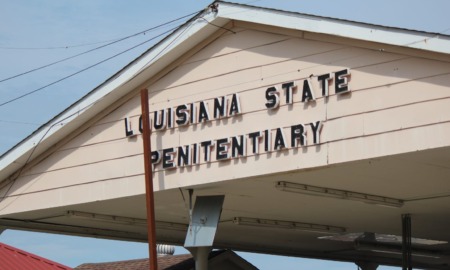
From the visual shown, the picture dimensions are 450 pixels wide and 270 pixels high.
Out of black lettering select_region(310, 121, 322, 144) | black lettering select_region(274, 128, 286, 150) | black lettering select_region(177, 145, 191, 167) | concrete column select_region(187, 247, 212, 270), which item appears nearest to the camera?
black lettering select_region(310, 121, 322, 144)

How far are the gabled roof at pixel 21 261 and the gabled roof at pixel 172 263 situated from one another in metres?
Answer: 2.59

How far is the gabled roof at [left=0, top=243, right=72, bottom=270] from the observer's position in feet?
68.7

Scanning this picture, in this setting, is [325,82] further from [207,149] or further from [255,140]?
[207,149]

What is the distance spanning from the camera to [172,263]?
24078mm

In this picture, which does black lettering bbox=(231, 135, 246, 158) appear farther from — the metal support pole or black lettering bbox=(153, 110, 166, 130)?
the metal support pole

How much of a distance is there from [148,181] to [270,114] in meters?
2.19

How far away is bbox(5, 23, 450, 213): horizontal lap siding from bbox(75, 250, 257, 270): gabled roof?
6.75 m

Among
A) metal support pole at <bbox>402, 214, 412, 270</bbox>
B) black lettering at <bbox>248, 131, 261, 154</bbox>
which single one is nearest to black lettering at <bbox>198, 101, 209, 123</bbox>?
black lettering at <bbox>248, 131, 261, 154</bbox>

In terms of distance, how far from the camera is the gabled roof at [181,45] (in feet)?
42.7

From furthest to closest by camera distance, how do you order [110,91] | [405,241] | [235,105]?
[405,241]
[110,91]
[235,105]

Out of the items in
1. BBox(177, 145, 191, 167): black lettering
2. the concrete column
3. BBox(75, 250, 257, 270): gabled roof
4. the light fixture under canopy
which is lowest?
the concrete column

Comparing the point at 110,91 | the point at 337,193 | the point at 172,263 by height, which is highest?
the point at 110,91

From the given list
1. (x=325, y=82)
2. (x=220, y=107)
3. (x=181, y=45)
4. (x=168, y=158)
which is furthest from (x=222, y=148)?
(x=325, y=82)

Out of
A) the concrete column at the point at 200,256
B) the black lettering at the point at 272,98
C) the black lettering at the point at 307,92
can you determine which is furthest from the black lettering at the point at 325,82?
the concrete column at the point at 200,256
